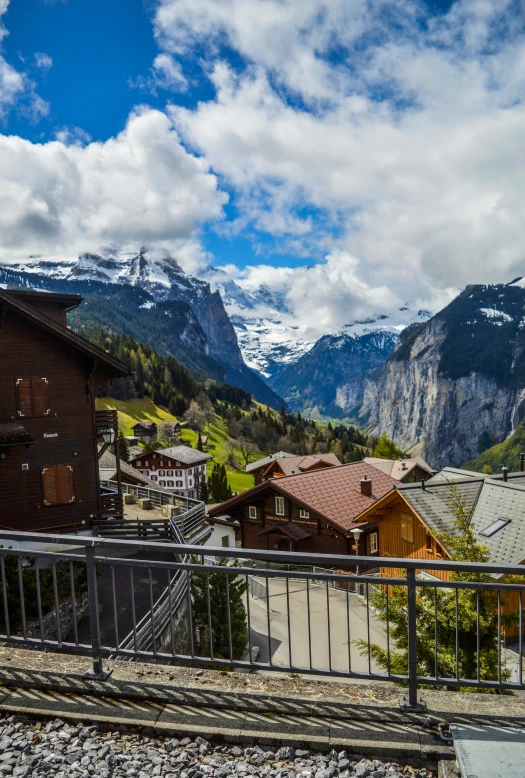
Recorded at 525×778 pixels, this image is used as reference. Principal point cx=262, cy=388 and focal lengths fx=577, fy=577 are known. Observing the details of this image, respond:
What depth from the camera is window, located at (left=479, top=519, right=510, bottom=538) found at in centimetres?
2806

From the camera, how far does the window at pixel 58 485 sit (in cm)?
2362

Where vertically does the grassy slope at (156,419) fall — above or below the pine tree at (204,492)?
above

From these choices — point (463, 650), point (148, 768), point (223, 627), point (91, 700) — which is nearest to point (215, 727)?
point (148, 768)

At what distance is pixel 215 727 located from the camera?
4770 millimetres

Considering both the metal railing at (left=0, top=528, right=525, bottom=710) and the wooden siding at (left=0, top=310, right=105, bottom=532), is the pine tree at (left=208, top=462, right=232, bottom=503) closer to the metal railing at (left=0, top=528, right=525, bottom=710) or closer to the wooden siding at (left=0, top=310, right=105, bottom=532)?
the metal railing at (left=0, top=528, right=525, bottom=710)

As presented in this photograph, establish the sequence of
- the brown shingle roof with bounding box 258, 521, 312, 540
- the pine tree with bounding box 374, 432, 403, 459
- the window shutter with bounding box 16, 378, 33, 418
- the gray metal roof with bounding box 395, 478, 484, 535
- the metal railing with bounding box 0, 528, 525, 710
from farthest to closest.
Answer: the pine tree with bounding box 374, 432, 403, 459 < the brown shingle roof with bounding box 258, 521, 312, 540 < the gray metal roof with bounding box 395, 478, 484, 535 < the window shutter with bounding box 16, 378, 33, 418 < the metal railing with bounding box 0, 528, 525, 710

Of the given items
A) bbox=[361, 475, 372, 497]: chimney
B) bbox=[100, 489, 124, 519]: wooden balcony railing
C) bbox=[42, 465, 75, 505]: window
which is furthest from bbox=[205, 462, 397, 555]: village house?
bbox=[42, 465, 75, 505]: window

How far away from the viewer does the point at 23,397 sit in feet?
75.2

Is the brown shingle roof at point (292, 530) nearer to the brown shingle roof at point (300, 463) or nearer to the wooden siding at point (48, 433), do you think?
the wooden siding at point (48, 433)

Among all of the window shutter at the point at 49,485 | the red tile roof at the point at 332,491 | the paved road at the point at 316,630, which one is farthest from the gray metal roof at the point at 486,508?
the window shutter at the point at 49,485

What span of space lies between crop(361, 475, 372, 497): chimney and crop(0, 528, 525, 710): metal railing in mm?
15920

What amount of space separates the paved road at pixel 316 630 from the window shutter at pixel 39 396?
38.6 feet

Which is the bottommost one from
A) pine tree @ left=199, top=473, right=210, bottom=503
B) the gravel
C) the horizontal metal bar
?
pine tree @ left=199, top=473, right=210, bottom=503

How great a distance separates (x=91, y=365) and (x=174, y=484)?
72.1 metres
